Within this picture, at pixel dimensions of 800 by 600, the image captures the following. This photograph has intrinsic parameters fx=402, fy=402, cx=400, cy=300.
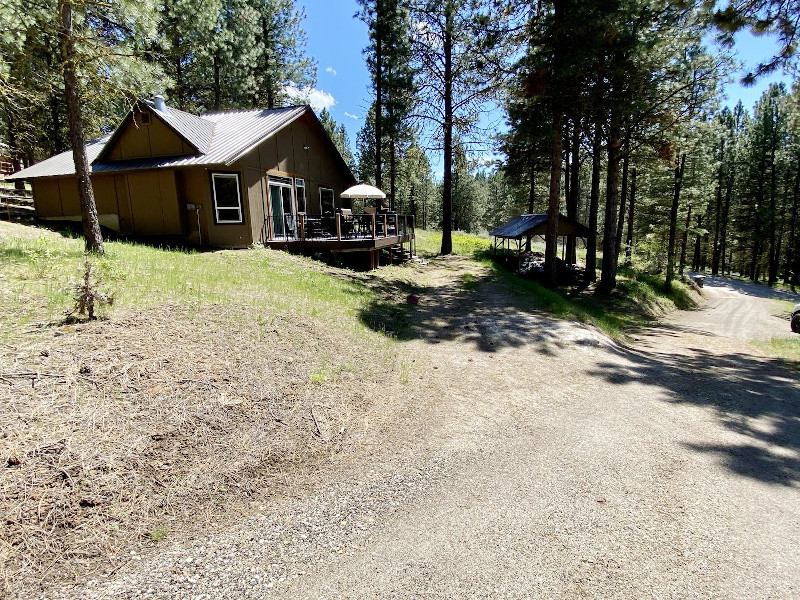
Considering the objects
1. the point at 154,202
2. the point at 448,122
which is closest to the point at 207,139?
the point at 154,202

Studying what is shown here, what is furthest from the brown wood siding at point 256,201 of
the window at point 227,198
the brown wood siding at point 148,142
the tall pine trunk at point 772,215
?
the tall pine trunk at point 772,215

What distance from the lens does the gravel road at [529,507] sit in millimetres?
2725

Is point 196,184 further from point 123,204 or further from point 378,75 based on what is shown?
point 378,75

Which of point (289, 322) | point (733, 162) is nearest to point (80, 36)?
point (289, 322)

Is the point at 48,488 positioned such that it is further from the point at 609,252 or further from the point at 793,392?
the point at 609,252

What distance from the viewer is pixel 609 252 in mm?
19062

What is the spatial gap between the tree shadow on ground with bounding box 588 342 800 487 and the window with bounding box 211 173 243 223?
1248 centimetres

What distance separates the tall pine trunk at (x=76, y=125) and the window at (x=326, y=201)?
11637mm

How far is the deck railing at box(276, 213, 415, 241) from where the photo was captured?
51.8 feet

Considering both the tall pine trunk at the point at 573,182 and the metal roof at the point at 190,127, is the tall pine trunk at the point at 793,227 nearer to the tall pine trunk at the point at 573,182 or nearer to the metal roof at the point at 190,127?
the tall pine trunk at the point at 573,182

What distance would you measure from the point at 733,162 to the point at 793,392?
1742 inches

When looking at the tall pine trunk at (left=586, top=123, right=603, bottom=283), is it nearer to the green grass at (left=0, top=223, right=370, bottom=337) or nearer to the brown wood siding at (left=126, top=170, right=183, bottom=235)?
the green grass at (left=0, top=223, right=370, bottom=337)

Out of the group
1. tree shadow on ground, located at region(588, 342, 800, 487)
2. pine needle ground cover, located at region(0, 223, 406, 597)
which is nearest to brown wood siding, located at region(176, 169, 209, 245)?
pine needle ground cover, located at region(0, 223, 406, 597)

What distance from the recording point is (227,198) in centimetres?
1423
